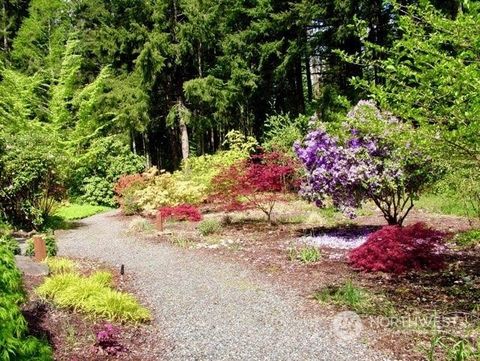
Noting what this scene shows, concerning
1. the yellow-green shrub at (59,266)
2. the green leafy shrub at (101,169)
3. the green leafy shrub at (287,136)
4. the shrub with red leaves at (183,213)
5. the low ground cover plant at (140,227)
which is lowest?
the yellow-green shrub at (59,266)

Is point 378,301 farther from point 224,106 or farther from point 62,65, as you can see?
point 62,65

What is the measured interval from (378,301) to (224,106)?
17.6 meters

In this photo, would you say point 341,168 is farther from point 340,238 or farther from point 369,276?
point 369,276

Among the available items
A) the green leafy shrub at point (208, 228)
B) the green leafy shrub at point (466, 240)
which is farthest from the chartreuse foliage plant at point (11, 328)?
the green leafy shrub at point (466, 240)

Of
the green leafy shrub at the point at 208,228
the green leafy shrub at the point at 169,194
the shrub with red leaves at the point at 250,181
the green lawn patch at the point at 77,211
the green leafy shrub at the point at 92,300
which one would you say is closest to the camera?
the green leafy shrub at the point at 92,300

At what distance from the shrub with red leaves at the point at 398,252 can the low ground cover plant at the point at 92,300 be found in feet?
12.6

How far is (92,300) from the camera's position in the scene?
5.79 meters

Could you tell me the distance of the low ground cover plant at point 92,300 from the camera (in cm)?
559

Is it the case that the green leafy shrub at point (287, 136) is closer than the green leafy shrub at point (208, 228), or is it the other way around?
the green leafy shrub at point (208, 228)

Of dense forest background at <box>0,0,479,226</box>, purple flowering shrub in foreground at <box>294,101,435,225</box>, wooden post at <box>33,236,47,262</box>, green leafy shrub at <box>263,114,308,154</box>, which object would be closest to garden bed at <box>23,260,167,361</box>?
wooden post at <box>33,236,47,262</box>

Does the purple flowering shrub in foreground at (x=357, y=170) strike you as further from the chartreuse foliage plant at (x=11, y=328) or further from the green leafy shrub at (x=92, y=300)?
the chartreuse foliage plant at (x=11, y=328)

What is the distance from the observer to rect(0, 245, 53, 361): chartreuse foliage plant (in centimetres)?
256

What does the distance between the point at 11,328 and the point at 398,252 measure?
619cm

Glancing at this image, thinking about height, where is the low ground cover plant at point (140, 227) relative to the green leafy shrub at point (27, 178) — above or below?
below
